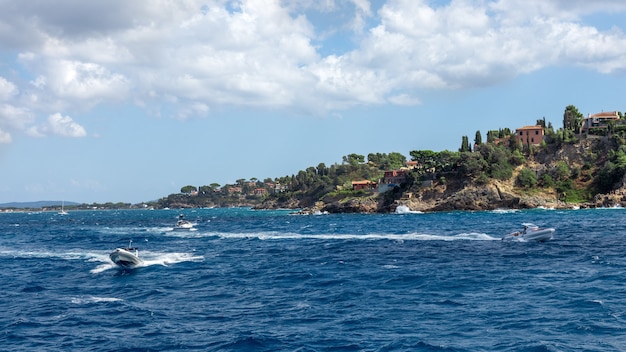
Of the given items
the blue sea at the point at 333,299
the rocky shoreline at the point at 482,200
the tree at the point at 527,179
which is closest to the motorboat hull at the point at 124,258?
the blue sea at the point at 333,299

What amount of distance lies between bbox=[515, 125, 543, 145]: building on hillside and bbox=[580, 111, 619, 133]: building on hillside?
1322 centimetres

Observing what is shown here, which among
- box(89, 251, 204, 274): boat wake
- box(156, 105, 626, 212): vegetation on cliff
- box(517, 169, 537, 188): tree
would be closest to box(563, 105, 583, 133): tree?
box(156, 105, 626, 212): vegetation on cliff

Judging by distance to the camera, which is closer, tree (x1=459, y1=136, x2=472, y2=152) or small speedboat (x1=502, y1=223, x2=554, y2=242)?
small speedboat (x1=502, y1=223, x2=554, y2=242)

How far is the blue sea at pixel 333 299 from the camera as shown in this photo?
90.2 ft

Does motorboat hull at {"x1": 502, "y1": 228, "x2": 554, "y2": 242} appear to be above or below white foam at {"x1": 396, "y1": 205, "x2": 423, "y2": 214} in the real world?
below

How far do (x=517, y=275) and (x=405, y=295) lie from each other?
11.2 meters

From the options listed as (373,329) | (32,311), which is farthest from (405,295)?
(32,311)

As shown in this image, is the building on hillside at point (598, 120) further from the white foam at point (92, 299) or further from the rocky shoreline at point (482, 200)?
the white foam at point (92, 299)

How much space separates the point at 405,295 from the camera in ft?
123

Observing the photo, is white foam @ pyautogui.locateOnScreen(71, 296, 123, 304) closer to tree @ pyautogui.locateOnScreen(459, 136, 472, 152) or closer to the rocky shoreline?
the rocky shoreline

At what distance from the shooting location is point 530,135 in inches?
7466

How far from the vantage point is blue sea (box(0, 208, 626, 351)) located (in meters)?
27.5

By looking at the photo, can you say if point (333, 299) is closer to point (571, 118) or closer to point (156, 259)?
point (156, 259)

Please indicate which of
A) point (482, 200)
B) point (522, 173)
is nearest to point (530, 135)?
point (522, 173)
